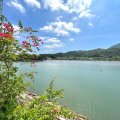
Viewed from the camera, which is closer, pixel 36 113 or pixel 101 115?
pixel 36 113

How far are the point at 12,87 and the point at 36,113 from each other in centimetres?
97

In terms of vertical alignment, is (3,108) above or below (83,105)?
above

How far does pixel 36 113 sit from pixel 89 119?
388 inches

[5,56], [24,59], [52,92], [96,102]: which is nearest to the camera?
[5,56]

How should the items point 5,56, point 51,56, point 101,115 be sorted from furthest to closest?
point 51,56, point 101,115, point 5,56

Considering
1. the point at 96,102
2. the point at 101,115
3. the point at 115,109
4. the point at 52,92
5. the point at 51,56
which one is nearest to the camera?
the point at 52,92

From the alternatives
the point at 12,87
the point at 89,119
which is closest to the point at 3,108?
the point at 12,87

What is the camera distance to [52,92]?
6660 mm

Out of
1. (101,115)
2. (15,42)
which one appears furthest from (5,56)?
(101,115)

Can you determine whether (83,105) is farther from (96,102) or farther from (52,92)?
(52,92)

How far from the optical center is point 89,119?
14.3 metres

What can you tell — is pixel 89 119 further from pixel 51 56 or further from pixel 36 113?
pixel 51 56

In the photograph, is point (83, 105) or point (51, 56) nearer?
point (83, 105)

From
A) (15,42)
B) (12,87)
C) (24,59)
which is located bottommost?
(12,87)
